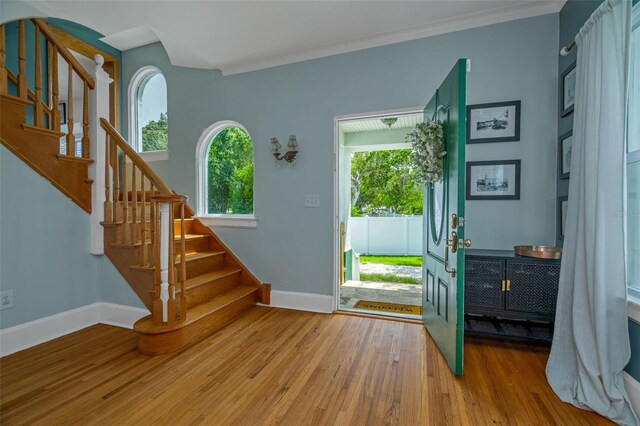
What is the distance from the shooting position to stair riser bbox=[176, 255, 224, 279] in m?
2.98

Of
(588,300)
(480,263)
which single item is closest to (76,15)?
(480,263)

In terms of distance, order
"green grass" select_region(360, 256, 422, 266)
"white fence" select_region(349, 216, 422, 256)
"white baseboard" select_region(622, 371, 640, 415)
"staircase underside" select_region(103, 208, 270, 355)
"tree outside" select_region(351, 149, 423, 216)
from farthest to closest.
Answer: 1. "tree outside" select_region(351, 149, 423, 216)
2. "white fence" select_region(349, 216, 422, 256)
3. "green grass" select_region(360, 256, 422, 266)
4. "staircase underside" select_region(103, 208, 270, 355)
5. "white baseboard" select_region(622, 371, 640, 415)

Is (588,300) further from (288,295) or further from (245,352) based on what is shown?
(288,295)

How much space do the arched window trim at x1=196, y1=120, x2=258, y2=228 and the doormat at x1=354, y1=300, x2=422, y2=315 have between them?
5.39 ft

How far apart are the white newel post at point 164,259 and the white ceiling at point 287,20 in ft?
5.89

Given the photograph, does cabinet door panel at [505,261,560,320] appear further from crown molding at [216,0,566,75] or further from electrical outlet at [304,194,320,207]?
crown molding at [216,0,566,75]

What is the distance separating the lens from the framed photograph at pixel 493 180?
2.55 m

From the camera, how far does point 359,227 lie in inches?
321

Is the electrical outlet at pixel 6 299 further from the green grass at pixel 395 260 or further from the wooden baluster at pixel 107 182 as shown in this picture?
the green grass at pixel 395 260

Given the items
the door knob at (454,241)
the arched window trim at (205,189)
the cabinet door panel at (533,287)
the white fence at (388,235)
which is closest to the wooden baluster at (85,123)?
the arched window trim at (205,189)

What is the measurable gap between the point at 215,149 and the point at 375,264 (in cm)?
438

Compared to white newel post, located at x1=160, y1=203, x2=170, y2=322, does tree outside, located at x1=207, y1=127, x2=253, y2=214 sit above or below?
above

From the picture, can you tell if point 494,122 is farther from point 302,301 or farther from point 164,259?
point 164,259

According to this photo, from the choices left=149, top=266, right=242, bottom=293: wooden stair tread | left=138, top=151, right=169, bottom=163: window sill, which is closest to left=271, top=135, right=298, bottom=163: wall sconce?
left=149, top=266, right=242, bottom=293: wooden stair tread
